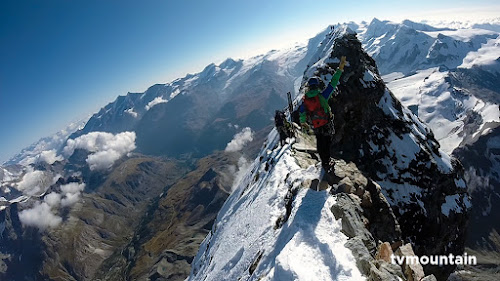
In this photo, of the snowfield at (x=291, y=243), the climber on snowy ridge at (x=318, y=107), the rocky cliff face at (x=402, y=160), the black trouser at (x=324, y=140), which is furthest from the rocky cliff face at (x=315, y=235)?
the rocky cliff face at (x=402, y=160)

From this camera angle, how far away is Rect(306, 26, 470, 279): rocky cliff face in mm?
35812

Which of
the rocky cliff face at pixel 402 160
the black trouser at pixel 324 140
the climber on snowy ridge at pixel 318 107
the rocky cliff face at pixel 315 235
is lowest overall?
the rocky cliff face at pixel 402 160

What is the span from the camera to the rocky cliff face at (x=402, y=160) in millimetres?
→ 35812

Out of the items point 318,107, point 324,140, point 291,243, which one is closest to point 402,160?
point 324,140

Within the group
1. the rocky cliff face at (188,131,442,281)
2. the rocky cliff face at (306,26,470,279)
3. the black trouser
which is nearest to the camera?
the rocky cliff face at (188,131,442,281)

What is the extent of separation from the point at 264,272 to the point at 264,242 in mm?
2910

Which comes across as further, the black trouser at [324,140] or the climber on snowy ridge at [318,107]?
the black trouser at [324,140]

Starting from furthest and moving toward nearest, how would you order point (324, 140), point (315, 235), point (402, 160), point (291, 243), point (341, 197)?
point (402, 160) < point (324, 140) < point (341, 197) < point (315, 235) < point (291, 243)

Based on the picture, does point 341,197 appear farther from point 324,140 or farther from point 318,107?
point 318,107

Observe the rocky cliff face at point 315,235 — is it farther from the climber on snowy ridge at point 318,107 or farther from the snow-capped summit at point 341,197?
the climber on snowy ridge at point 318,107

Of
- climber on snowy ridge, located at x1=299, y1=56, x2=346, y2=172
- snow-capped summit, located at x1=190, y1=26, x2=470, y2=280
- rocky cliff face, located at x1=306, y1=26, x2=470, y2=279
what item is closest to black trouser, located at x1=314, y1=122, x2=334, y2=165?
climber on snowy ridge, located at x1=299, y1=56, x2=346, y2=172

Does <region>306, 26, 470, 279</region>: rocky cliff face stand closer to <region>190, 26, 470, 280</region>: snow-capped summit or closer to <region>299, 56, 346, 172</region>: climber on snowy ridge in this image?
<region>190, 26, 470, 280</region>: snow-capped summit

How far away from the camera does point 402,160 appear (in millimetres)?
41031

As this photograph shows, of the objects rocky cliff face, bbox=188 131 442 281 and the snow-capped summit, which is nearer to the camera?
rocky cliff face, bbox=188 131 442 281
